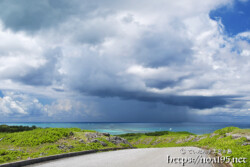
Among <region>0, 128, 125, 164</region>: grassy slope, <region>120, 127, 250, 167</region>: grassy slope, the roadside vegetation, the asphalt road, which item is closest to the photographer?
the asphalt road

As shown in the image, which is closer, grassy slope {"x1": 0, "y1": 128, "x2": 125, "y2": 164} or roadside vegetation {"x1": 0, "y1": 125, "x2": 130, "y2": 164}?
roadside vegetation {"x1": 0, "y1": 125, "x2": 130, "y2": 164}

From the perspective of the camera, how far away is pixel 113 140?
25.0 metres

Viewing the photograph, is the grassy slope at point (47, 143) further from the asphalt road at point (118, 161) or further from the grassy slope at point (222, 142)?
the grassy slope at point (222, 142)

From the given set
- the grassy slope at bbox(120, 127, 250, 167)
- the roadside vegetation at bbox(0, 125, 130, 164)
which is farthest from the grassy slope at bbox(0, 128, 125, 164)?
the grassy slope at bbox(120, 127, 250, 167)

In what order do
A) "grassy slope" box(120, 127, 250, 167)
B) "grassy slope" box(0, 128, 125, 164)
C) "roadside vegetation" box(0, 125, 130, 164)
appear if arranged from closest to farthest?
"grassy slope" box(120, 127, 250, 167) → "roadside vegetation" box(0, 125, 130, 164) → "grassy slope" box(0, 128, 125, 164)

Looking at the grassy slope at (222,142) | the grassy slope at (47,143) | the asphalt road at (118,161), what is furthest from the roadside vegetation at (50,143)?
the grassy slope at (222,142)

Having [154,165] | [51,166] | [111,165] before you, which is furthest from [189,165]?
[51,166]

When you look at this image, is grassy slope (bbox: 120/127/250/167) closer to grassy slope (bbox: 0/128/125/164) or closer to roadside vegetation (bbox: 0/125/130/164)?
roadside vegetation (bbox: 0/125/130/164)

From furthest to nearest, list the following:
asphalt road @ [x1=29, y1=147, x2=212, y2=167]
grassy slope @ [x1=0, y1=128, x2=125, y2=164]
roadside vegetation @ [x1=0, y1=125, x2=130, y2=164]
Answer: grassy slope @ [x1=0, y1=128, x2=125, y2=164] → roadside vegetation @ [x1=0, y1=125, x2=130, y2=164] → asphalt road @ [x1=29, y1=147, x2=212, y2=167]

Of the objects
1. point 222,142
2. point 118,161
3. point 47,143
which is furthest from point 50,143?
point 222,142

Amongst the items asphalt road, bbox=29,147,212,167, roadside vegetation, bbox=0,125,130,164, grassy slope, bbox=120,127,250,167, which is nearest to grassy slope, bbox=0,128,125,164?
roadside vegetation, bbox=0,125,130,164

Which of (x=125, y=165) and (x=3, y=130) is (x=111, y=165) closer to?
(x=125, y=165)

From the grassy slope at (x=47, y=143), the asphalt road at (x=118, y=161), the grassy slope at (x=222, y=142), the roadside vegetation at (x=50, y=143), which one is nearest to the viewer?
the asphalt road at (x=118, y=161)

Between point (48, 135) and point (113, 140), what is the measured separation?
25.4 ft
